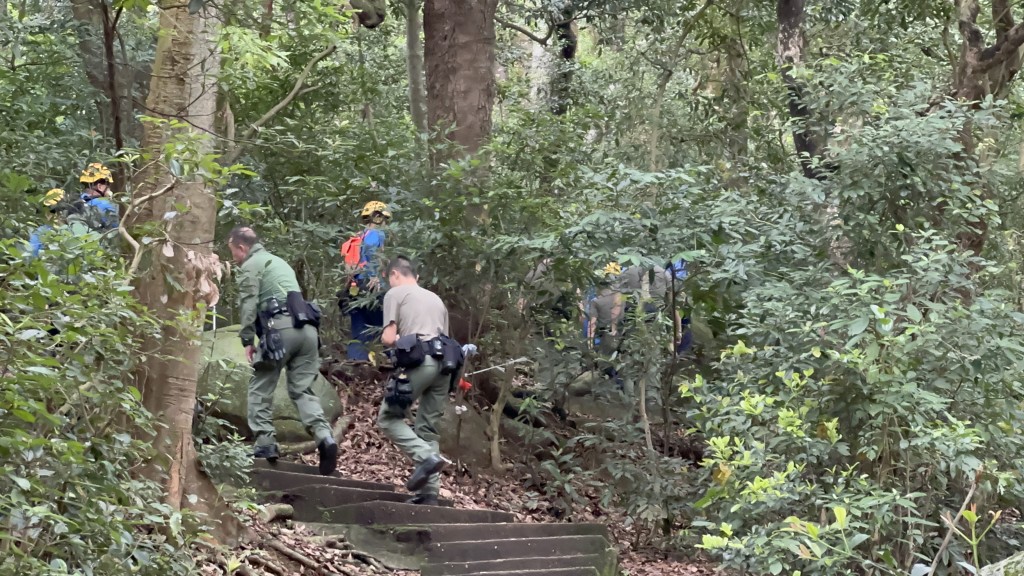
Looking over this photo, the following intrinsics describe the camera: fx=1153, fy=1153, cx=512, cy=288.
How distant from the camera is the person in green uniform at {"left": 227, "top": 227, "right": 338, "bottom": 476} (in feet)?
28.9

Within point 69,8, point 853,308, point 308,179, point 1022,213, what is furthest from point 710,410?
point 69,8

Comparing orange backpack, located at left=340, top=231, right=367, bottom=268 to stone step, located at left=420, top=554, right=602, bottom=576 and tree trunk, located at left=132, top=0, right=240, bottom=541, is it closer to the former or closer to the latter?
stone step, located at left=420, top=554, right=602, bottom=576

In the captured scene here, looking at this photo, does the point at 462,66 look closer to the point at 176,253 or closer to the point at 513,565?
the point at 513,565

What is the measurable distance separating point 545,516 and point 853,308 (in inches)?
168

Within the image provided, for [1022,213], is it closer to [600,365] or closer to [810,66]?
[810,66]

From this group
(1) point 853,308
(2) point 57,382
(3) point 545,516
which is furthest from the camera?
(3) point 545,516

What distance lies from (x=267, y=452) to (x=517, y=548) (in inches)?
81.6

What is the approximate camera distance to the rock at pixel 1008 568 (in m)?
3.68

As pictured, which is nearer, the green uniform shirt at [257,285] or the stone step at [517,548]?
the stone step at [517,548]

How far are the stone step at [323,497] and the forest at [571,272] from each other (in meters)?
0.79

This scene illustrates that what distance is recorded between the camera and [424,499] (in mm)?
9000

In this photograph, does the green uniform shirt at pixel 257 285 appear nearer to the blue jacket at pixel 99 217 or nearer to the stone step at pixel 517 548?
the blue jacket at pixel 99 217

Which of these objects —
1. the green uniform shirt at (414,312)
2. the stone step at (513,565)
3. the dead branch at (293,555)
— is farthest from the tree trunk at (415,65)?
the dead branch at (293,555)

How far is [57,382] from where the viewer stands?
4.79m
